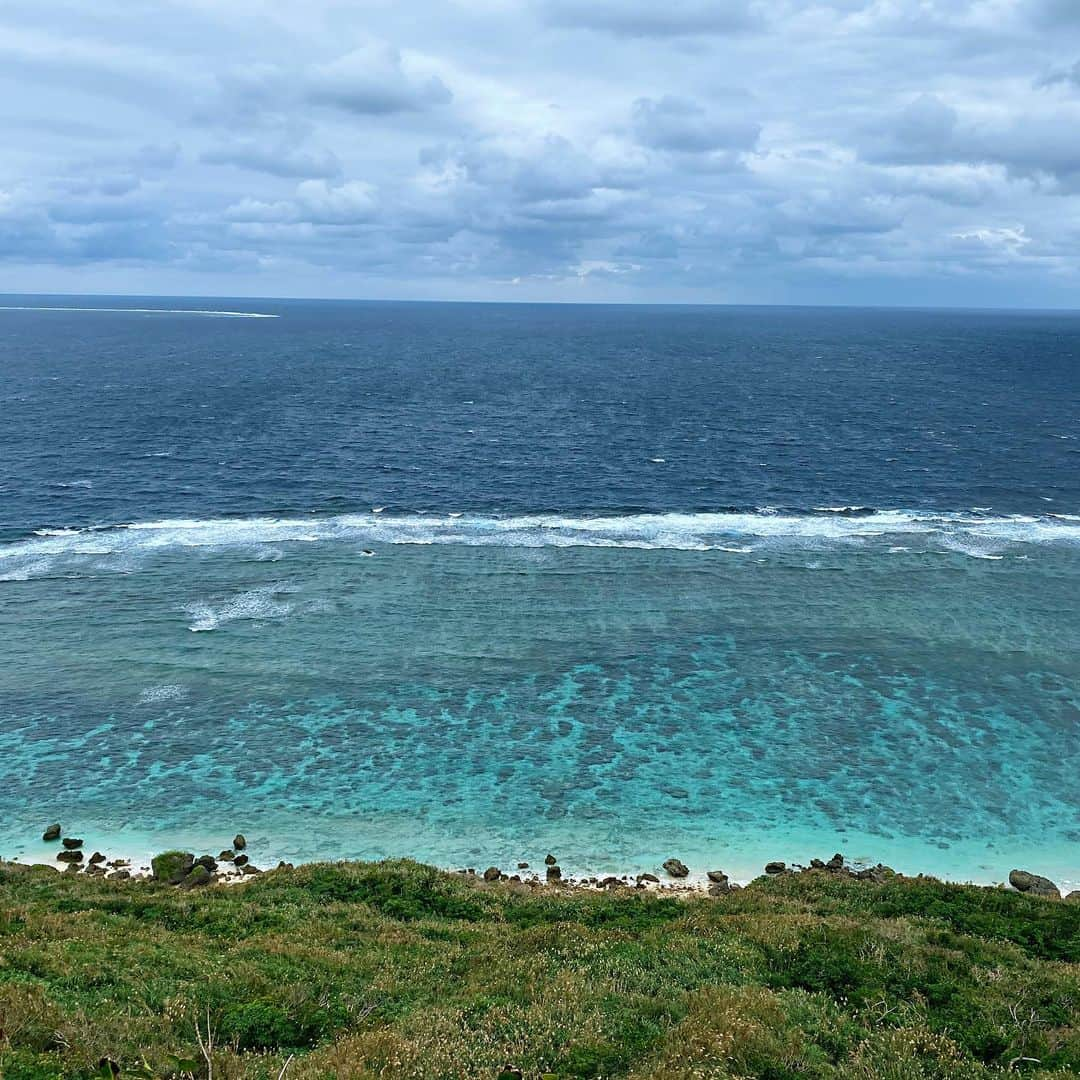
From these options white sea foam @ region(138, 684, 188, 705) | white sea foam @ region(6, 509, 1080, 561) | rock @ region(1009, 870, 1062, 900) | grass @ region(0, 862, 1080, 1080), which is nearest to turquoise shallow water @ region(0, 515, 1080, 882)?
white sea foam @ region(138, 684, 188, 705)

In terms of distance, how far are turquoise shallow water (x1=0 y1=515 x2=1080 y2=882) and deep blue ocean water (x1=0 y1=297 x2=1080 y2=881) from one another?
233 millimetres

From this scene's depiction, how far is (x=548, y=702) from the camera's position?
56094mm

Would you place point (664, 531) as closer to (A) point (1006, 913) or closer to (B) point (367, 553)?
(B) point (367, 553)

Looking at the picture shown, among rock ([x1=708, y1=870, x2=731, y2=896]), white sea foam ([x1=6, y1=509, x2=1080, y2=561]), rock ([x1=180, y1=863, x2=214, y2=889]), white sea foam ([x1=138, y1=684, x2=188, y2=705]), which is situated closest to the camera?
rock ([x1=180, y1=863, x2=214, y2=889])

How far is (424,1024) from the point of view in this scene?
21.5 meters

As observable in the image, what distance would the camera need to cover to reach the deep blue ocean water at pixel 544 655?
44.6 meters

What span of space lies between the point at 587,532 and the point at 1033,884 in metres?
55.2

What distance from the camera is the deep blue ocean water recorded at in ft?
146

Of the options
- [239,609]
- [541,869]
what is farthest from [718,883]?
[239,609]

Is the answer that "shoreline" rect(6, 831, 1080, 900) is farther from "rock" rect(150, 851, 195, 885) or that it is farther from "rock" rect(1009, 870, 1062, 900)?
"rock" rect(150, 851, 195, 885)

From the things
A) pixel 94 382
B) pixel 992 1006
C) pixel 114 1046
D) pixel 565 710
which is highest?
pixel 94 382

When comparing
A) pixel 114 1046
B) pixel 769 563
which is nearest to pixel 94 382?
pixel 769 563

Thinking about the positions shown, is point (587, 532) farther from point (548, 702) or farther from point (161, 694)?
point (161, 694)

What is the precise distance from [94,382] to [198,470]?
92.5 meters
